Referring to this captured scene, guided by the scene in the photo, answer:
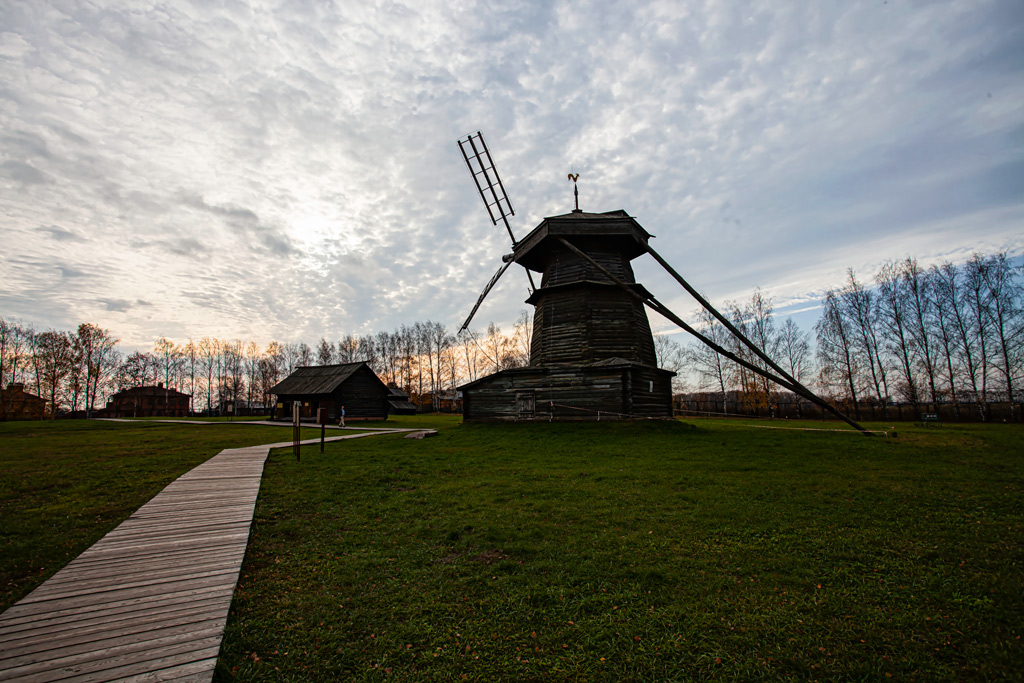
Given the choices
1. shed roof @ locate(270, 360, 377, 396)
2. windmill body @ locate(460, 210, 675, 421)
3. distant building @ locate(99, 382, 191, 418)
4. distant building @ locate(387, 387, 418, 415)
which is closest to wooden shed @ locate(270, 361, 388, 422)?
shed roof @ locate(270, 360, 377, 396)

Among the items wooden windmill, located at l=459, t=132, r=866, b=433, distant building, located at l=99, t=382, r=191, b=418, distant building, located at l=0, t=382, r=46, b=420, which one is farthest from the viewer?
distant building, located at l=99, t=382, r=191, b=418

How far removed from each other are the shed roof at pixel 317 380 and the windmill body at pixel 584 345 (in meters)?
16.8

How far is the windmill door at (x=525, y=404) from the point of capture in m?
21.8

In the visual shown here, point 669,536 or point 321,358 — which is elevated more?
point 321,358

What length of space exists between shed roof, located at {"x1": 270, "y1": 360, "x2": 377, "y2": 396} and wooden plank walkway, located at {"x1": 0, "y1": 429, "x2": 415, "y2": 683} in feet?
97.6

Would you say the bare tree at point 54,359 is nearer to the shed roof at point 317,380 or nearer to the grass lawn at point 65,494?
the shed roof at point 317,380

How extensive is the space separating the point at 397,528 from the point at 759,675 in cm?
516

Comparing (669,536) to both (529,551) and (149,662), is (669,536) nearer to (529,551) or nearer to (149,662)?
(529,551)

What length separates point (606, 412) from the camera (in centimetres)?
2003

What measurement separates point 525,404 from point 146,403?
62.4 m

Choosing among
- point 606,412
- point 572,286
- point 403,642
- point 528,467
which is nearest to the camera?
point 403,642

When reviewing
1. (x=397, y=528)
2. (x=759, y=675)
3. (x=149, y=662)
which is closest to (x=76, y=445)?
(x=397, y=528)

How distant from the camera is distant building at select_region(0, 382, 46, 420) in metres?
38.2

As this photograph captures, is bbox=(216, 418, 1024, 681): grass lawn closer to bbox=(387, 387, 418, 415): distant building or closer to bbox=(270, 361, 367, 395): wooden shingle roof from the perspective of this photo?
bbox=(270, 361, 367, 395): wooden shingle roof
